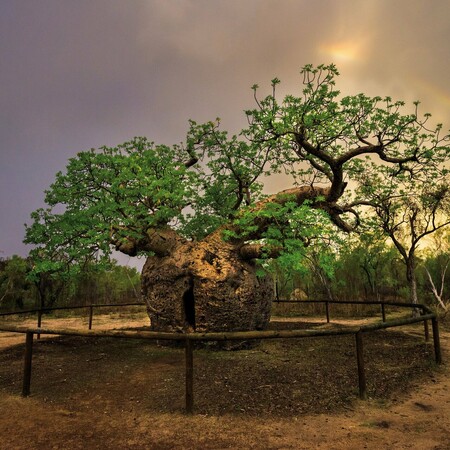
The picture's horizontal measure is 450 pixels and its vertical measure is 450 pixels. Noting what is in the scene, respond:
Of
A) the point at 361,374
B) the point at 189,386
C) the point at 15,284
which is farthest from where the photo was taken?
the point at 15,284

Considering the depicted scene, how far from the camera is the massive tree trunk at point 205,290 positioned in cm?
962

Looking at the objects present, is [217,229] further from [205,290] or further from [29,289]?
[29,289]

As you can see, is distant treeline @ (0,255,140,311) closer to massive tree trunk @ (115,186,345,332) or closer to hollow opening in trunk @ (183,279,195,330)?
massive tree trunk @ (115,186,345,332)

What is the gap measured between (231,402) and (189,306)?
547cm

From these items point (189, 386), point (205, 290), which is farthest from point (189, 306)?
point (189, 386)

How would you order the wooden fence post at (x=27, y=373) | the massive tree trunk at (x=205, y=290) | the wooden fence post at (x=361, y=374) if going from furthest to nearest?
the massive tree trunk at (x=205, y=290)
the wooden fence post at (x=27, y=373)
the wooden fence post at (x=361, y=374)

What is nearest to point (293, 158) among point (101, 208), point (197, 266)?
point (197, 266)

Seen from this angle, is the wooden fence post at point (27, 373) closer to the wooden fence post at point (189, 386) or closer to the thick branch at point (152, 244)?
the wooden fence post at point (189, 386)

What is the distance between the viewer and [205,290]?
9.71 metres

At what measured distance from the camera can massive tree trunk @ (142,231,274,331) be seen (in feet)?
31.6

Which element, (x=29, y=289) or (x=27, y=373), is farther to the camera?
(x=29, y=289)

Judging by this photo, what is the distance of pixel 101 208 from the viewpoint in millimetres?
8898

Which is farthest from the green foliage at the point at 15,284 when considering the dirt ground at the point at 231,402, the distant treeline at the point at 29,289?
the dirt ground at the point at 231,402

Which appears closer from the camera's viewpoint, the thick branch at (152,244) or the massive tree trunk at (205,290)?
the massive tree trunk at (205,290)
